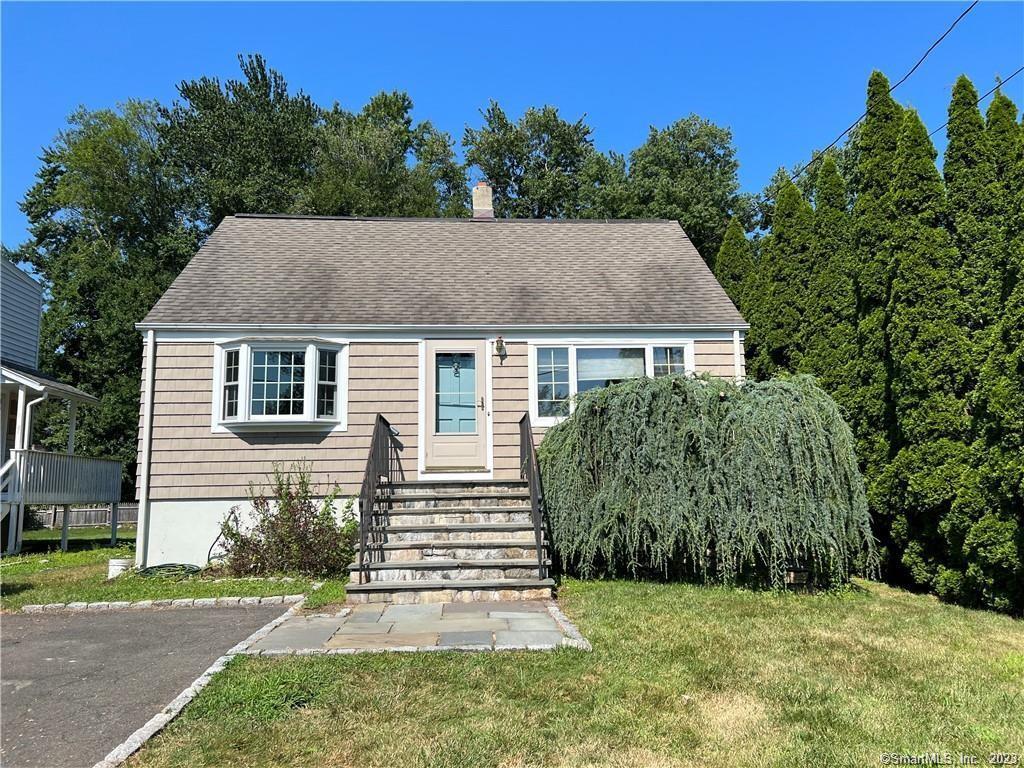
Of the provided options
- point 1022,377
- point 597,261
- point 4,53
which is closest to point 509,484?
point 597,261

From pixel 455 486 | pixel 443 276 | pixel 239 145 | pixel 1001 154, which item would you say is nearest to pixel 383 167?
pixel 239 145

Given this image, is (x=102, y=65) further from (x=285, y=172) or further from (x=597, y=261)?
(x=285, y=172)

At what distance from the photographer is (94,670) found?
443 centimetres

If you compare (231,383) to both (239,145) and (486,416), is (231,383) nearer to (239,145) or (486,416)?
(486,416)

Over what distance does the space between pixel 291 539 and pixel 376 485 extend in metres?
1.27

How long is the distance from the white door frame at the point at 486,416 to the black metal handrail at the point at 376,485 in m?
0.34

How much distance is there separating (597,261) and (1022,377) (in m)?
6.76

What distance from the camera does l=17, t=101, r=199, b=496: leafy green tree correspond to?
23.1 metres

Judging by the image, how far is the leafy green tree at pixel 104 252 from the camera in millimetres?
23094

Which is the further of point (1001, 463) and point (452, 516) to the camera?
point (452, 516)

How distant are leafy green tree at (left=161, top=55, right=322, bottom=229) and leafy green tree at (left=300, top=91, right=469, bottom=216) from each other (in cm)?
102

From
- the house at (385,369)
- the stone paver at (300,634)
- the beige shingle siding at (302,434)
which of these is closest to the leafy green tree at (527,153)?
the house at (385,369)

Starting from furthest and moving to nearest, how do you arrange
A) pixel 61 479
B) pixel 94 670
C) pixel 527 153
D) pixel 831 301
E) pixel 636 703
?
pixel 527 153 → pixel 61 479 → pixel 831 301 → pixel 94 670 → pixel 636 703

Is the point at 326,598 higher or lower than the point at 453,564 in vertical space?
lower
